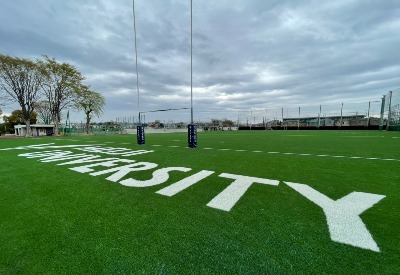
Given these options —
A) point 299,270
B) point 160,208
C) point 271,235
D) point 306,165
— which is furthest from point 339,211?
point 306,165

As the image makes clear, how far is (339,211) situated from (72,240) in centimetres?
299

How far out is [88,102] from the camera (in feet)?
113

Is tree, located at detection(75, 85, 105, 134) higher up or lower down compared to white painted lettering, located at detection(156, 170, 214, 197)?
higher up

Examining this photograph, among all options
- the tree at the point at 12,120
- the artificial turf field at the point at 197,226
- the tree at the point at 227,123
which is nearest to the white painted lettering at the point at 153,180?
the artificial turf field at the point at 197,226

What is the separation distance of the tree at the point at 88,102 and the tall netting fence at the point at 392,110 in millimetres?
41354

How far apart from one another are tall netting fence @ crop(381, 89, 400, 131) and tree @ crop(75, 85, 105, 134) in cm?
4135

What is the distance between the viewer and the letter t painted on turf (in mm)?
2751

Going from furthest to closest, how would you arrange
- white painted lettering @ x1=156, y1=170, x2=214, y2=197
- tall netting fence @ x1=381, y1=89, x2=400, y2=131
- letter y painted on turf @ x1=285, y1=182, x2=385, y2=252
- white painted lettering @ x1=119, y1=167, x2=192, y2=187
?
tall netting fence @ x1=381, y1=89, x2=400, y2=131 < white painted lettering @ x1=119, y1=167, x2=192, y2=187 < white painted lettering @ x1=156, y1=170, x2=214, y2=197 < letter y painted on turf @ x1=285, y1=182, x2=385, y2=252

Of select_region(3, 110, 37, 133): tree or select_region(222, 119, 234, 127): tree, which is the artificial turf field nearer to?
select_region(222, 119, 234, 127): tree

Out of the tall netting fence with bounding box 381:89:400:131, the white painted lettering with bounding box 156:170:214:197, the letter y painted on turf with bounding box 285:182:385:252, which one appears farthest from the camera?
the tall netting fence with bounding box 381:89:400:131

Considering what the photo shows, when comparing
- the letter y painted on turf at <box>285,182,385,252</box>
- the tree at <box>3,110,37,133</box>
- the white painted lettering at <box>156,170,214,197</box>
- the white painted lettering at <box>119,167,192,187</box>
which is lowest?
the white painted lettering at <box>119,167,192,187</box>

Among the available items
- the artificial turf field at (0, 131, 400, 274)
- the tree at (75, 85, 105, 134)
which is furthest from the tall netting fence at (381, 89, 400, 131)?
the tree at (75, 85, 105, 134)

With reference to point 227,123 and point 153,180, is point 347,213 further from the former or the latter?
point 227,123

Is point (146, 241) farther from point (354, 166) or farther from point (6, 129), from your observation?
point (6, 129)
